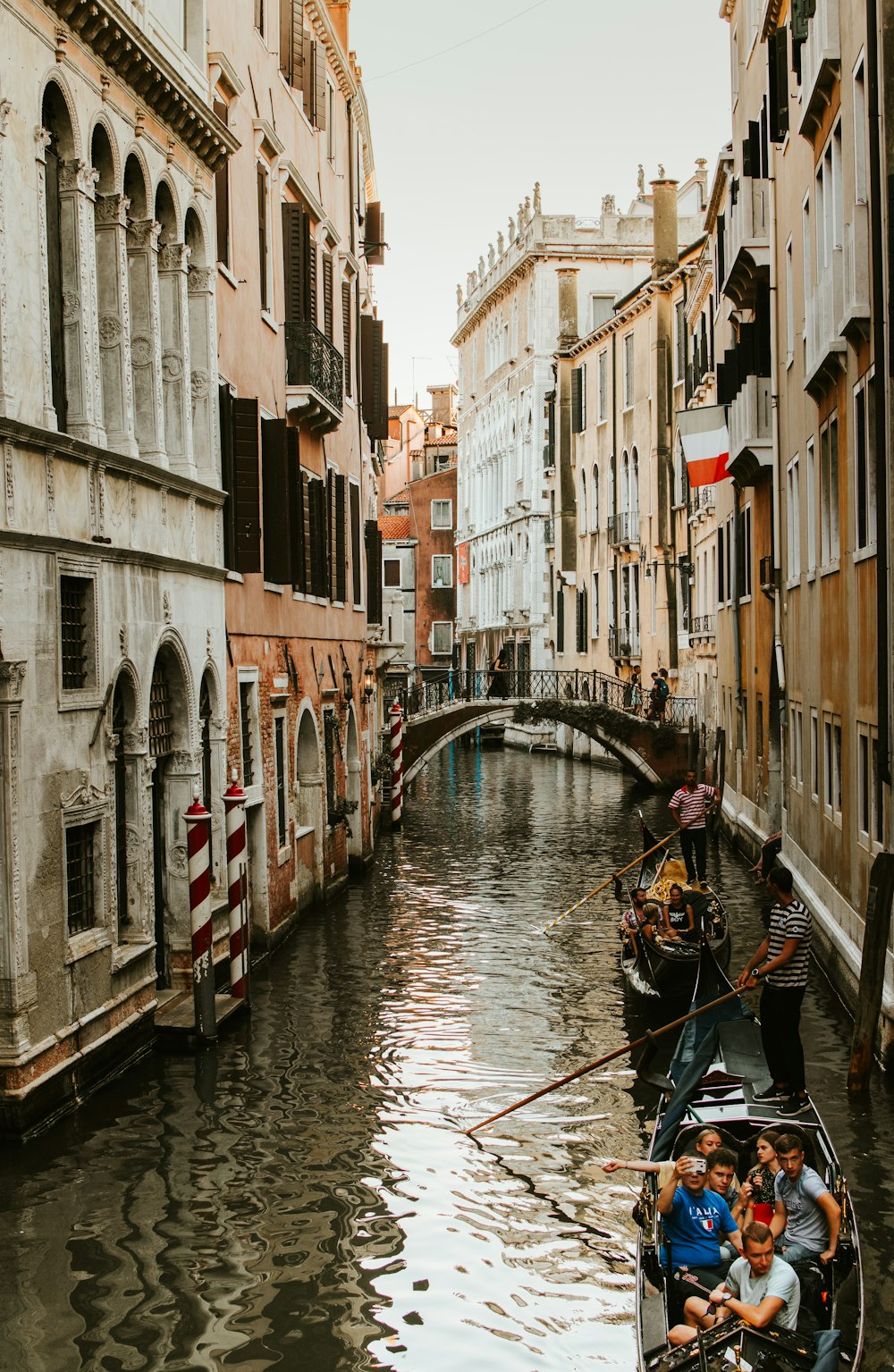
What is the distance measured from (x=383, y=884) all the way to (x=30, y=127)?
12989 millimetres

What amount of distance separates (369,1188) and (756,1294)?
3.08m

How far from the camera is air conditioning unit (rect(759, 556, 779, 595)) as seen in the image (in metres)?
19.1

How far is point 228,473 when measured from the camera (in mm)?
13992

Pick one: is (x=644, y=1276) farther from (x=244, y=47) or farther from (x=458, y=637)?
(x=458, y=637)

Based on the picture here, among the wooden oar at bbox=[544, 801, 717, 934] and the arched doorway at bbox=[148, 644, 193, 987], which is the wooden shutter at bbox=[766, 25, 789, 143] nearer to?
the wooden oar at bbox=[544, 801, 717, 934]

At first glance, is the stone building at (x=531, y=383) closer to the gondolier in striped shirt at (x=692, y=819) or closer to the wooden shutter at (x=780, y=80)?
the gondolier in striped shirt at (x=692, y=819)

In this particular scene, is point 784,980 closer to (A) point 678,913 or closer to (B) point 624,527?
(A) point 678,913

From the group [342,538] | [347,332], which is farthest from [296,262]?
[347,332]

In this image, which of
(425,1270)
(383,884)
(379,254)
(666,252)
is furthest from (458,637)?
A: (425,1270)

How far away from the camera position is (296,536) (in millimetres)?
16781

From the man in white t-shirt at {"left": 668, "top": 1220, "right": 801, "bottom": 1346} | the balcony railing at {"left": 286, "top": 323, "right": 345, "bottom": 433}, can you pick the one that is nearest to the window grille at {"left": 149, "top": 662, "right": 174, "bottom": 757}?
the balcony railing at {"left": 286, "top": 323, "right": 345, "bottom": 433}

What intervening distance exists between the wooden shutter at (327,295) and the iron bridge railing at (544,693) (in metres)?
11.5

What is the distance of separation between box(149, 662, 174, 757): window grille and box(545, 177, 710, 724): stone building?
18.4 metres

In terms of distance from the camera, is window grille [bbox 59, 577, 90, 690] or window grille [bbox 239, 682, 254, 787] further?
window grille [bbox 239, 682, 254, 787]
